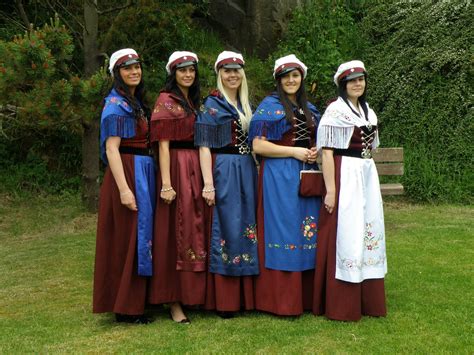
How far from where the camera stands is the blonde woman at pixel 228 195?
154 inches

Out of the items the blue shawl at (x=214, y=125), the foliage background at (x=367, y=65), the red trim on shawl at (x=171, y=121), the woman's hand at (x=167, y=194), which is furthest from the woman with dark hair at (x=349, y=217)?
the foliage background at (x=367, y=65)

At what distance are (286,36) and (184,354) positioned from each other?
8003 mm

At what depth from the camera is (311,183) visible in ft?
Answer: 12.8

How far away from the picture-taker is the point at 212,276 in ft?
13.0

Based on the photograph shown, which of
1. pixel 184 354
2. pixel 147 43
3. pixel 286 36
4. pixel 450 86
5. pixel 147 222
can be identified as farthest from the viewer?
pixel 286 36

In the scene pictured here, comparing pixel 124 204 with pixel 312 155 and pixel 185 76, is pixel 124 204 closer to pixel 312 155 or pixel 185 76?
pixel 185 76

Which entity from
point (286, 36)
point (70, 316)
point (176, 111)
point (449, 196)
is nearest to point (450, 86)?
point (449, 196)

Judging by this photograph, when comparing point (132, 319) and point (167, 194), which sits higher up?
point (167, 194)

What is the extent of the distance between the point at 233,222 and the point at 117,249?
0.74 metres

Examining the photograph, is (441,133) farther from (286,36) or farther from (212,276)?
(212,276)

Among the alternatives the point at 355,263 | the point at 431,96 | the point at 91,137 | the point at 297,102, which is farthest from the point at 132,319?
the point at 431,96

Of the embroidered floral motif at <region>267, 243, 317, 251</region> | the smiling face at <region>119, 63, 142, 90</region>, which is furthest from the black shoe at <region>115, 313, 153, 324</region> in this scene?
the smiling face at <region>119, 63, 142, 90</region>

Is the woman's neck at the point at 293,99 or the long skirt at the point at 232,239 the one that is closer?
the long skirt at the point at 232,239

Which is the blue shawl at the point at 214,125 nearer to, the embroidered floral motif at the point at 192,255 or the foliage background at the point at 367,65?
the embroidered floral motif at the point at 192,255
